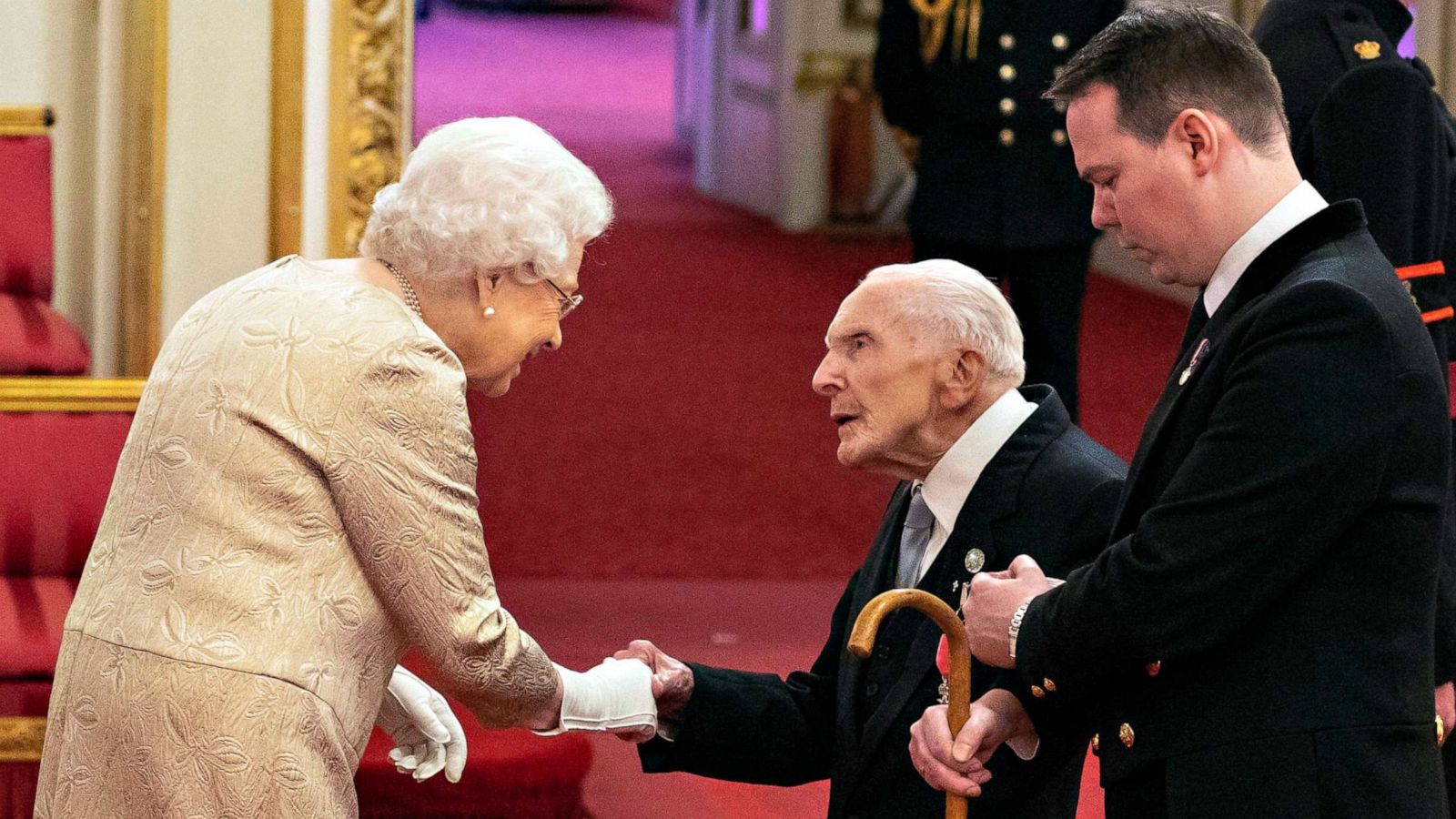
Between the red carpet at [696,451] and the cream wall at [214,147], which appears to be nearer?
the cream wall at [214,147]

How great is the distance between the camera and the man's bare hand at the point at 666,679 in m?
2.43

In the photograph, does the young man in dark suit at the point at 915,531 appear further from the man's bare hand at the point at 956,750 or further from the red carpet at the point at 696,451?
the red carpet at the point at 696,451

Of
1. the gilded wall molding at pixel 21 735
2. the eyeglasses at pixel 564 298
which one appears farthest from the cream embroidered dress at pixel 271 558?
the gilded wall molding at pixel 21 735

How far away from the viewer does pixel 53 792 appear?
2043 millimetres

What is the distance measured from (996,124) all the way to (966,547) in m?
2.65

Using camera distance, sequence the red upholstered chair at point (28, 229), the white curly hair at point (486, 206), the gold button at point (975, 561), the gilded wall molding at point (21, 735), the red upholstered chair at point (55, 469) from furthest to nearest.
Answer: the red upholstered chair at point (28, 229) < the red upholstered chair at point (55, 469) < the gilded wall molding at point (21, 735) < the gold button at point (975, 561) < the white curly hair at point (486, 206)

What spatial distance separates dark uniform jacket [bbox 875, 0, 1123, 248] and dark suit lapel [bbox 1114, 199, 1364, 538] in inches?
110

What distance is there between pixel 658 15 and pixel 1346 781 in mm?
19140

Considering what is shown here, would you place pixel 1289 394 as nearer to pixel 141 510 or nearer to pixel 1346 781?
pixel 1346 781

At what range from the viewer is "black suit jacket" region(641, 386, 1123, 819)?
2.31m

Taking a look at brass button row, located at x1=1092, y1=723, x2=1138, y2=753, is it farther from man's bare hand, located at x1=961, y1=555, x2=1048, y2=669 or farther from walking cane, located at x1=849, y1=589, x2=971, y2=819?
walking cane, located at x1=849, y1=589, x2=971, y2=819

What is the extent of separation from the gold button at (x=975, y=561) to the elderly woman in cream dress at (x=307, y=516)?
0.59m

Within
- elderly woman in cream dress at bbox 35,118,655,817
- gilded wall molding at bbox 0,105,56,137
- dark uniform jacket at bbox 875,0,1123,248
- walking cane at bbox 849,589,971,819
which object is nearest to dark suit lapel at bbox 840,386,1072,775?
walking cane at bbox 849,589,971,819

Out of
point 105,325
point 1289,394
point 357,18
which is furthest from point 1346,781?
point 105,325
